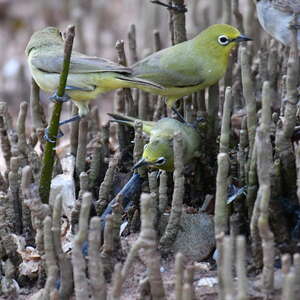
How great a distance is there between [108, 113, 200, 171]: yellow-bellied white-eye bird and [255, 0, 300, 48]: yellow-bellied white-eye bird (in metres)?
0.99

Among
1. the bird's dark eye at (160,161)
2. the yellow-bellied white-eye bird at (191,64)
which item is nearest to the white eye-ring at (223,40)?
the yellow-bellied white-eye bird at (191,64)

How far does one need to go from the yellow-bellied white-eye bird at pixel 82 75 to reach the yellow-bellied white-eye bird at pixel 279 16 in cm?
94

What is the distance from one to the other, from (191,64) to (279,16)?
Answer: 2.26 ft

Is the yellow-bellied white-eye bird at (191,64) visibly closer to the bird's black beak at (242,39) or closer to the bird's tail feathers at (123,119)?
the bird's black beak at (242,39)

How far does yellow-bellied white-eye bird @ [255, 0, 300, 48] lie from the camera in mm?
4725

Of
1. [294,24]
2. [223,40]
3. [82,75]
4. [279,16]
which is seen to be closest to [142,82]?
[82,75]

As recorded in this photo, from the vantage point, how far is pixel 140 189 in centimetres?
399

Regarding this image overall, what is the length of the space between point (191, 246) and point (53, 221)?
0.80 metres

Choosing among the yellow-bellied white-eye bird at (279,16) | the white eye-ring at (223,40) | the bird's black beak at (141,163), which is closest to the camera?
the bird's black beak at (141,163)

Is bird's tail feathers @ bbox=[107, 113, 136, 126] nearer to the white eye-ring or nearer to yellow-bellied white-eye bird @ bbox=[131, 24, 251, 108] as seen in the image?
yellow-bellied white-eye bird @ bbox=[131, 24, 251, 108]

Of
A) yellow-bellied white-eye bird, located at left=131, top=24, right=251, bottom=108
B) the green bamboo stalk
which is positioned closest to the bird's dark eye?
the green bamboo stalk

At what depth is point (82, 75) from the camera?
4.47 m

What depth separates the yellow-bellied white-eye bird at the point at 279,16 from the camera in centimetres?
473

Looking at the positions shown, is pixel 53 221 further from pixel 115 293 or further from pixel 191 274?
pixel 191 274
